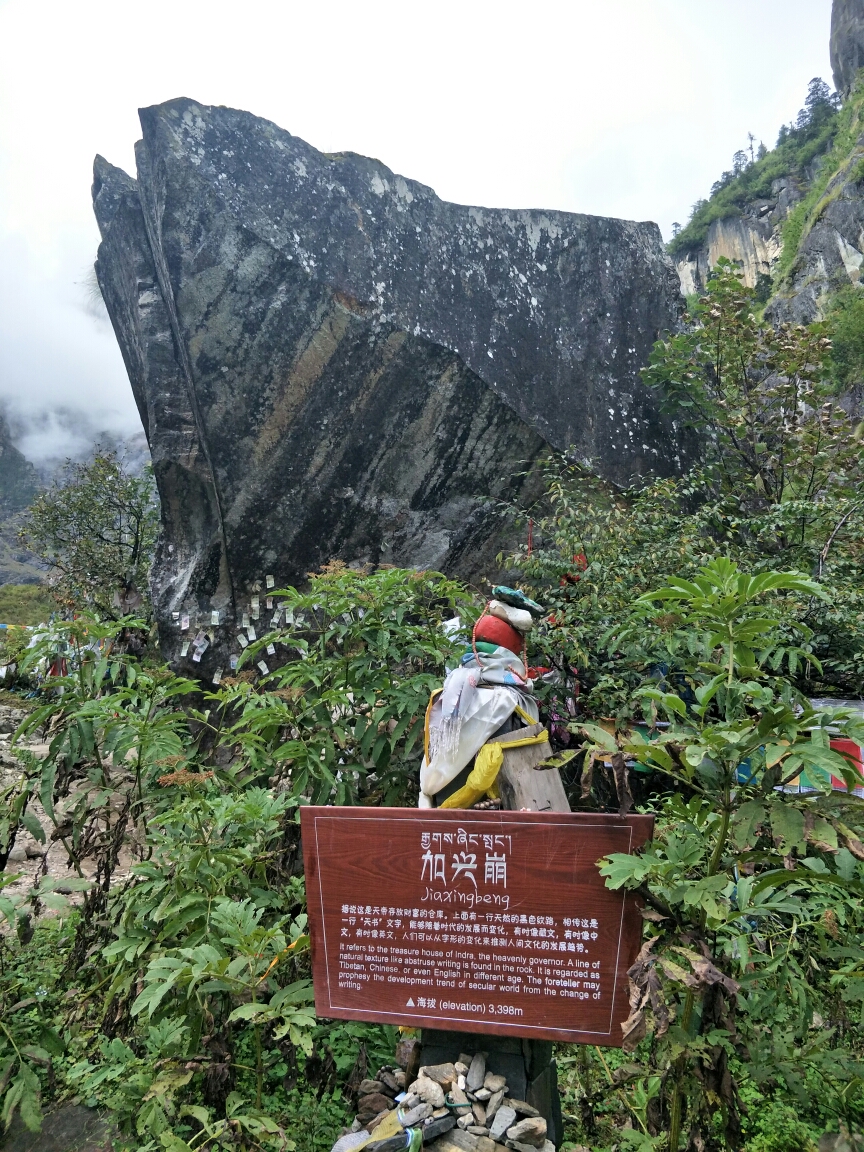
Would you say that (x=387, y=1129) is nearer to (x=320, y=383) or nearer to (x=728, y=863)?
(x=728, y=863)

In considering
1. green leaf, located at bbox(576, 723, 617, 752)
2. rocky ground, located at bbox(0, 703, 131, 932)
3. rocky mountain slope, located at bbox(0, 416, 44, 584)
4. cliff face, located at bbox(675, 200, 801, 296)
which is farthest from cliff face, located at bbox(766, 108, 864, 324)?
rocky mountain slope, located at bbox(0, 416, 44, 584)

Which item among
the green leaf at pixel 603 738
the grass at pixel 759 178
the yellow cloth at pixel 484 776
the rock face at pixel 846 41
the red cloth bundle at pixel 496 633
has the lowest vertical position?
the yellow cloth at pixel 484 776

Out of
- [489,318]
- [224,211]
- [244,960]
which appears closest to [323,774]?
[244,960]

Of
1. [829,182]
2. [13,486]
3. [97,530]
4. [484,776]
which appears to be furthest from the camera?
[13,486]

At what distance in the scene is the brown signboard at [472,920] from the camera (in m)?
1.86

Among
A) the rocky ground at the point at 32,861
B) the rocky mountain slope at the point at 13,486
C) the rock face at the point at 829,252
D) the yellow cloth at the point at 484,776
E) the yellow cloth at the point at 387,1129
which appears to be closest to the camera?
the yellow cloth at the point at 387,1129

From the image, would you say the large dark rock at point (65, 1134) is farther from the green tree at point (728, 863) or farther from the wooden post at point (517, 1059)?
the green tree at point (728, 863)

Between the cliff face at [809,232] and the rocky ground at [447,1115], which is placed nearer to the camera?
the rocky ground at [447,1115]

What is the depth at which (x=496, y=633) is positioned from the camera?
300 centimetres

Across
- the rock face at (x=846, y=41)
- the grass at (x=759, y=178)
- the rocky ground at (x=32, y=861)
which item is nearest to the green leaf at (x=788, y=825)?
the rocky ground at (x=32, y=861)

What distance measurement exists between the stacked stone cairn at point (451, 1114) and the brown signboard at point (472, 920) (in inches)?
7.0

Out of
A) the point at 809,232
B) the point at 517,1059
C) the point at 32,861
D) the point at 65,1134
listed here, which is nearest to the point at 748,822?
the point at 517,1059

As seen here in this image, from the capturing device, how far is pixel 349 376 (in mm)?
6535

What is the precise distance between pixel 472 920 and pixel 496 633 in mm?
1255
